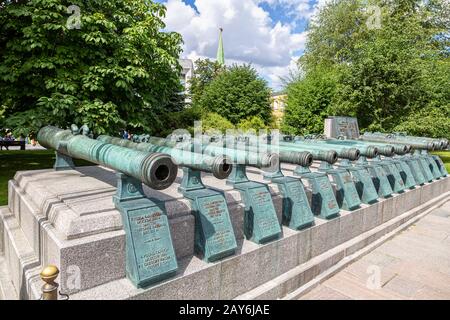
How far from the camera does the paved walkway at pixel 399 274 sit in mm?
3781

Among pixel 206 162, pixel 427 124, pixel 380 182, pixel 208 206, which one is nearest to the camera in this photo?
pixel 206 162

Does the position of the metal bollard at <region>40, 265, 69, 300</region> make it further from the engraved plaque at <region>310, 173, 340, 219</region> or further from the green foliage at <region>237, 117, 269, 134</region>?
the green foliage at <region>237, 117, 269, 134</region>

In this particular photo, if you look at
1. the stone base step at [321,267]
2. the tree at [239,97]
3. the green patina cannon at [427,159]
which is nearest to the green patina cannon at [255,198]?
the stone base step at [321,267]

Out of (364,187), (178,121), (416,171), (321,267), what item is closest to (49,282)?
(321,267)

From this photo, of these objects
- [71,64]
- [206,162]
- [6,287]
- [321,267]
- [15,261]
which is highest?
[71,64]

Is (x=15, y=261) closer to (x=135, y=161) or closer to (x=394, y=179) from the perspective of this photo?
(x=135, y=161)

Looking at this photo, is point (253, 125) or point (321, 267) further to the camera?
point (253, 125)

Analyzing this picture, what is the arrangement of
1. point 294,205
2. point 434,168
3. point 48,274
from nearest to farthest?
point 48,274
point 294,205
point 434,168

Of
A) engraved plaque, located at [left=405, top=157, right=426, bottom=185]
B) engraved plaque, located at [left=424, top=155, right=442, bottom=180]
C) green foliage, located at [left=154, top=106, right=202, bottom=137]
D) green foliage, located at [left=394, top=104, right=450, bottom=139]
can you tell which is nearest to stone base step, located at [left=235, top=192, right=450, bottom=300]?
engraved plaque, located at [left=405, top=157, right=426, bottom=185]

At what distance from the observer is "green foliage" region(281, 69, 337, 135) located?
2216 cm

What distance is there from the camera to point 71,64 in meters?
7.70

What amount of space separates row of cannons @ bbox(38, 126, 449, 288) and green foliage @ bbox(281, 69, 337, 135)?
1669 centimetres

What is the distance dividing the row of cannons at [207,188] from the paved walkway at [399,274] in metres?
0.80

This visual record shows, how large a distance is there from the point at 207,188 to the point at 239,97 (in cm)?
2297
